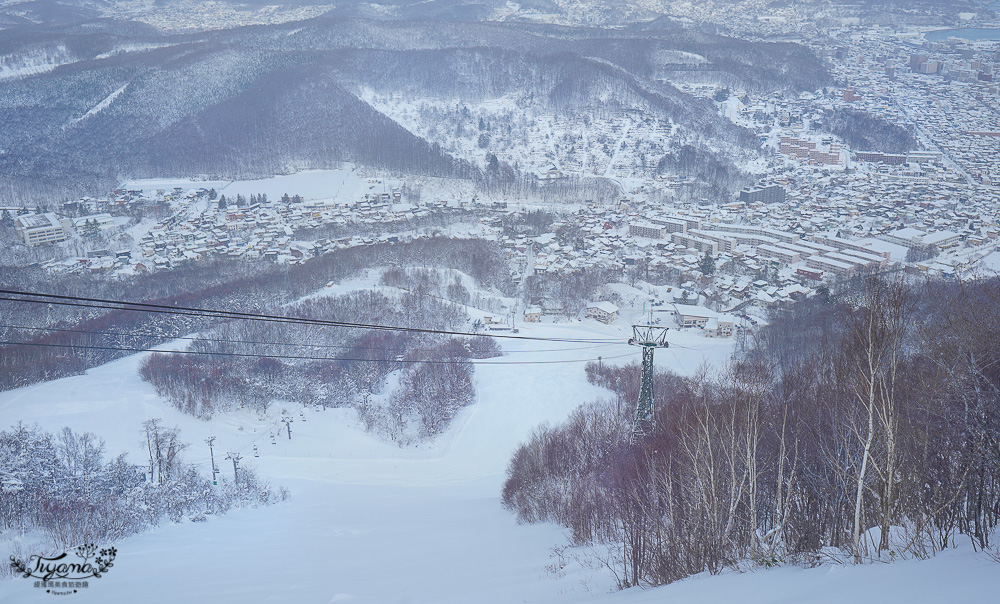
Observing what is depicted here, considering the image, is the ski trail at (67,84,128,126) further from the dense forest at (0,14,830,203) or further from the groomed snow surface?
the groomed snow surface

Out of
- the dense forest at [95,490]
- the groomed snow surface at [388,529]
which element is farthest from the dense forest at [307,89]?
the dense forest at [95,490]

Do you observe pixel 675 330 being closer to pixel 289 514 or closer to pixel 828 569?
pixel 289 514

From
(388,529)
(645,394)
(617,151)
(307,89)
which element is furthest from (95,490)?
(307,89)

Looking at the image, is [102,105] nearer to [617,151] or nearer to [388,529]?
[617,151]

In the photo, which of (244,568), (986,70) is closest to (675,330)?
(244,568)

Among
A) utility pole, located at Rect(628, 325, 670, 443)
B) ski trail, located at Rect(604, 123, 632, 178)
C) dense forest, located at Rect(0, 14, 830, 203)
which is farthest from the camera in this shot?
dense forest, located at Rect(0, 14, 830, 203)

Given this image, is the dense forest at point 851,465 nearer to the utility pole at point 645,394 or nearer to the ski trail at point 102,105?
the utility pole at point 645,394

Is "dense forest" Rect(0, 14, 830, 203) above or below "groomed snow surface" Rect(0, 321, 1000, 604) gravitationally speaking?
above

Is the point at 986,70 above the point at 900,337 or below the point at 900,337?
above

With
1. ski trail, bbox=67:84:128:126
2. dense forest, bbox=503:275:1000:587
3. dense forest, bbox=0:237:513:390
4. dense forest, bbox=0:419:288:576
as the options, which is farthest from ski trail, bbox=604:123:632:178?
ski trail, bbox=67:84:128:126
